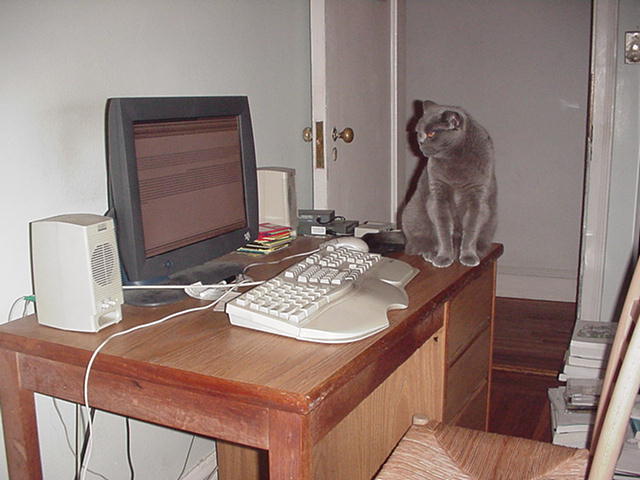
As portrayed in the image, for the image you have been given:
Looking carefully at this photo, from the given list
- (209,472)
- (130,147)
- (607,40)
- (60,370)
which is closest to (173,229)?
(130,147)

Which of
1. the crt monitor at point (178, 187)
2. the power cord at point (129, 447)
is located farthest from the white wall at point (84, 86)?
the crt monitor at point (178, 187)

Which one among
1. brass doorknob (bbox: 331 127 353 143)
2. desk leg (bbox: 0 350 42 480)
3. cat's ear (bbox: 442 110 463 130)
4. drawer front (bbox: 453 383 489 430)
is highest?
cat's ear (bbox: 442 110 463 130)

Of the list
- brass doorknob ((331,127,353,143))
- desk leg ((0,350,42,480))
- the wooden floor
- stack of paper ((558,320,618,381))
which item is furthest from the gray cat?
stack of paper ((558,320,618,381))

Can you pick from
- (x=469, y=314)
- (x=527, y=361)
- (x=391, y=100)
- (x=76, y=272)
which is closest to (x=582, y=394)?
(x=527, y=361)

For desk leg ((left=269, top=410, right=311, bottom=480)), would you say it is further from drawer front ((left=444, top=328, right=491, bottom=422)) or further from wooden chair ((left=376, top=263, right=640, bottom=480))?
drawer front ((left=444, top=328, right=491, bottom=422))

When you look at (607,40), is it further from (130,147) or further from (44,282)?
(44,282)

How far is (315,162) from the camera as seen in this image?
223cm

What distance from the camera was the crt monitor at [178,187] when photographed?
1122mm

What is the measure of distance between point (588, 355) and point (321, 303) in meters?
1.86

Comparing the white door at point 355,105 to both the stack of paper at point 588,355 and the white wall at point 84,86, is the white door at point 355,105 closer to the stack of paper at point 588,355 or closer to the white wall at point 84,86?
the white wall at point 84,86

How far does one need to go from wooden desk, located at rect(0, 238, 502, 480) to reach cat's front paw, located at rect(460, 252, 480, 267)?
0.02 meters

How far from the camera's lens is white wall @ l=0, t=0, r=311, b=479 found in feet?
3.98

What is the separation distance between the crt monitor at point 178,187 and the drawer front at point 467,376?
0.58 meters

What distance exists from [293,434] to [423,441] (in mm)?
434
